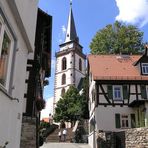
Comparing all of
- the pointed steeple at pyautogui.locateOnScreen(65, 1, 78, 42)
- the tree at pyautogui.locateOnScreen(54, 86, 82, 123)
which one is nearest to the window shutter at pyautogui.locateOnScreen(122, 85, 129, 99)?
the tree at pyautogui.locateOnScreen(54, 86, 82, 123)

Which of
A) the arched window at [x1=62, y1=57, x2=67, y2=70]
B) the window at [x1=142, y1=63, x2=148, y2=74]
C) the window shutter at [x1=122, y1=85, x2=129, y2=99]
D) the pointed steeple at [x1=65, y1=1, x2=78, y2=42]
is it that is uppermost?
the pointed steeple at [x1=65, y1=1, x2=78, y2=42]

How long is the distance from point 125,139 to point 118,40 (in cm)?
2090

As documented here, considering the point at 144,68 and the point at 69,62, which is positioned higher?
the point at 69,62

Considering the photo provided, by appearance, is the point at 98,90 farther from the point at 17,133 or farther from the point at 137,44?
the point at 17,133

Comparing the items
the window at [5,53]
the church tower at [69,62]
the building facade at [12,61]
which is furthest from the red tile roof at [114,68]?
the church tower at [69,62]

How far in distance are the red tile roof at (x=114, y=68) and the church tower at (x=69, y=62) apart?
→ 131 ft

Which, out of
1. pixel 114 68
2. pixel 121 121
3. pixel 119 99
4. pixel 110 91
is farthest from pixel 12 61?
pixel 114 68

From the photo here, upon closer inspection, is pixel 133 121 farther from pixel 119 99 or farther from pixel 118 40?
pixel 118 40

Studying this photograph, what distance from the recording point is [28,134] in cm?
1106

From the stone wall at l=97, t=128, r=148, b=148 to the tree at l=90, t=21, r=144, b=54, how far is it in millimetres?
16582

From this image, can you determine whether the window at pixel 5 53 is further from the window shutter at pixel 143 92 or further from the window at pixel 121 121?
the window shutter at pixel 143 92

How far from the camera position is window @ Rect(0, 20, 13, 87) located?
4966 mm

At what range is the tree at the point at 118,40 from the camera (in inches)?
1545

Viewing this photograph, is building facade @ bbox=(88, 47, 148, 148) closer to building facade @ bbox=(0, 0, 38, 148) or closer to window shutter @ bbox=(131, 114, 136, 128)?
window shutter @ bbox=(131, 114, 136, 128)
